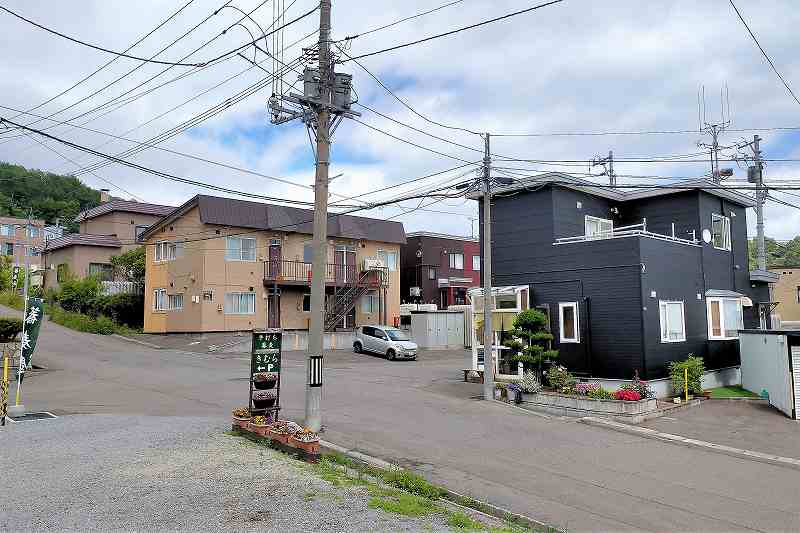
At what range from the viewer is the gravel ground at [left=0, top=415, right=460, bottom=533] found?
19.5 ft

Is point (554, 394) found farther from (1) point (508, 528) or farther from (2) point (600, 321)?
(1) point (508, 528)

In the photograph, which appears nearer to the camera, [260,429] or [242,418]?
[260,429]

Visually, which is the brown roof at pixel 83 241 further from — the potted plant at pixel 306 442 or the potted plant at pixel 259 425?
the potted plant at pixel 306 442

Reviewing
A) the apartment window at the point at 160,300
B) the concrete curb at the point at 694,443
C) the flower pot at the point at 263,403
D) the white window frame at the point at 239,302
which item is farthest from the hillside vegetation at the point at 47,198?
the concrete curb at the point at 694,443

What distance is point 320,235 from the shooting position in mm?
11586

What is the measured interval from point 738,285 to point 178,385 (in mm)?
20321

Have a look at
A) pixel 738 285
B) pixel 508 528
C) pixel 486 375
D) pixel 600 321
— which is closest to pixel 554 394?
pixel 486 375

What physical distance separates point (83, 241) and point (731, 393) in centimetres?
3873

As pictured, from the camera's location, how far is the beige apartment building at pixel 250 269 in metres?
31.3

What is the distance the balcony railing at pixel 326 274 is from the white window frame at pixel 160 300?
20.0 ft

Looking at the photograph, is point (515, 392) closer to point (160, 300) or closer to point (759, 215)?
point (759, 215)

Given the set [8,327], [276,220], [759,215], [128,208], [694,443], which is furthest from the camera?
[128,208]

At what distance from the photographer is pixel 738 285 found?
75.5ft

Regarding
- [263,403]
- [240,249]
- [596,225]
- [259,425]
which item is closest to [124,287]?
[240,249]
